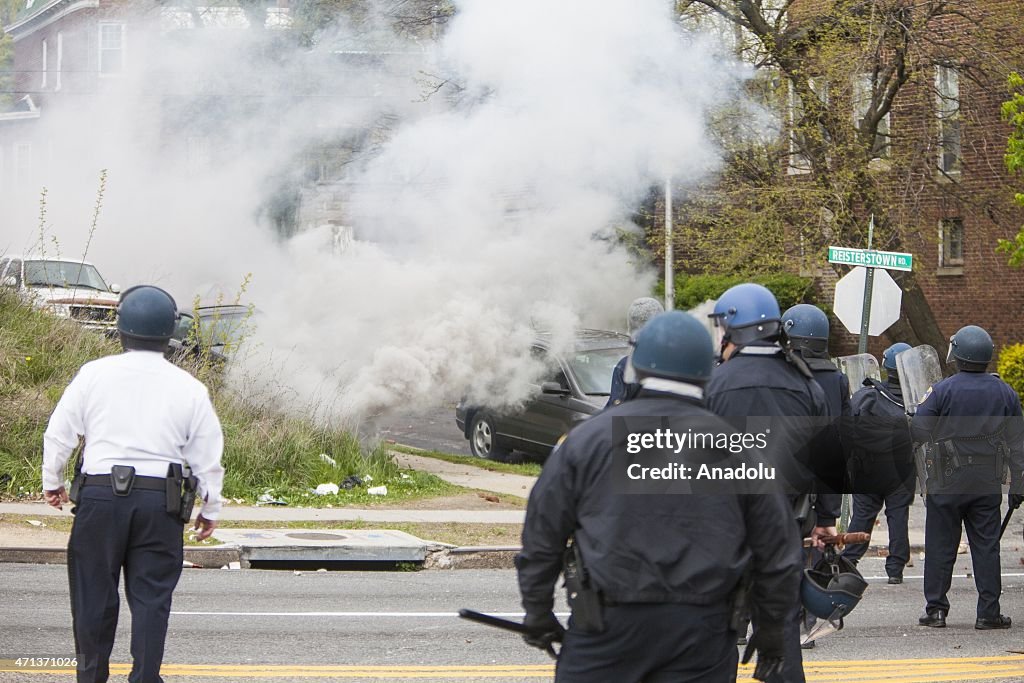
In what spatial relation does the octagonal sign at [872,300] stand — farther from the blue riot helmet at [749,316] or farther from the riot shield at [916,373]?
the blue riot helmet at [749,316]

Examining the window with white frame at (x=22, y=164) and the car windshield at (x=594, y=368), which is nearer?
the car windshield at (x=594, y=368)

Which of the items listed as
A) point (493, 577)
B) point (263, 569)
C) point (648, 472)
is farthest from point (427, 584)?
point (648, 472)

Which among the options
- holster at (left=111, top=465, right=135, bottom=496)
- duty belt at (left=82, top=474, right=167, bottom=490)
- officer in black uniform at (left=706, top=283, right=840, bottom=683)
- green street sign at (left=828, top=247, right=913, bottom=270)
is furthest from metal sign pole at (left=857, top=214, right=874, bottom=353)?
holster at (left=111, top=465, right=135, bottom=496)

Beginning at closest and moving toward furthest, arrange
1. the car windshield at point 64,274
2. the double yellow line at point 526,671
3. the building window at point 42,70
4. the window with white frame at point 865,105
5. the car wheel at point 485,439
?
the double yellow line at point 526,671, the car wheel at point 485,439, the car windshield at point 64,274, the window with white frame at point 865,105, the building window at point 42,70

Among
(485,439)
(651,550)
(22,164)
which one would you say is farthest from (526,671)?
(22,164)

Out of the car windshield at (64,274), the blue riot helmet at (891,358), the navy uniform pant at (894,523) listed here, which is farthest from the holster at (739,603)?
the car windshield at (64,274)

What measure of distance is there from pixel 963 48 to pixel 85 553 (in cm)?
1775

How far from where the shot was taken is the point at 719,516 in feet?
11.7

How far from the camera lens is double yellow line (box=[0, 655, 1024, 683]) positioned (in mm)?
6186

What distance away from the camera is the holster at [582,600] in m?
3.49

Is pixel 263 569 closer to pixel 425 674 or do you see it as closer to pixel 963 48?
pixel 425 674

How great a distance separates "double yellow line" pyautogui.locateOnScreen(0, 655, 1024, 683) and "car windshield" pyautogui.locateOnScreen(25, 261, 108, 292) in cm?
1323

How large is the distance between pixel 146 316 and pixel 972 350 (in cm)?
517

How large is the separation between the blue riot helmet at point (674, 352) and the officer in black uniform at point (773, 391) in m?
1.34
